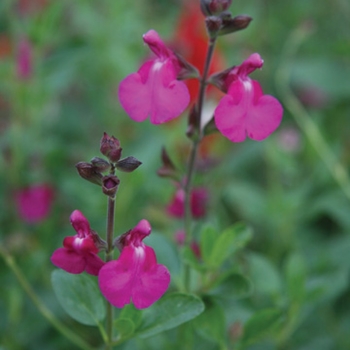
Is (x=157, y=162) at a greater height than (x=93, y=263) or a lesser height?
lesser

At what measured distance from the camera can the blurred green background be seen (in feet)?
4.18

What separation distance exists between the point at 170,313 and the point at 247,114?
10.1 inches

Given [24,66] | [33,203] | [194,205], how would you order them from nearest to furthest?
[194,205]
[33,203]
[24,66]

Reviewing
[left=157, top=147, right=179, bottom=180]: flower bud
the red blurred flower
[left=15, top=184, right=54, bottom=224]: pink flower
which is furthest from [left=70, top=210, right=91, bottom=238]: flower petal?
the red blurred flower

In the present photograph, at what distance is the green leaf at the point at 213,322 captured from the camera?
0.99m

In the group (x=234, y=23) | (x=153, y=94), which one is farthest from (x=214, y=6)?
(x=153, y=94)

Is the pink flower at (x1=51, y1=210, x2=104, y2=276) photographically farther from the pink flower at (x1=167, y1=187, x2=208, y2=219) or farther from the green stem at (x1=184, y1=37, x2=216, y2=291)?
the pink flower at (x1=167, y1=187, x2=208, y2=219)

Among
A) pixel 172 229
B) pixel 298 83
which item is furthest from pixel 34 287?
pixel 298 83

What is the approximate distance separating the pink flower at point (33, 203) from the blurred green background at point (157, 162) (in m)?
0.03

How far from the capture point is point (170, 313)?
34.1 inches

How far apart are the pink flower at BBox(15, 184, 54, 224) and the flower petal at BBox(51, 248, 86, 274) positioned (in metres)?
0.69

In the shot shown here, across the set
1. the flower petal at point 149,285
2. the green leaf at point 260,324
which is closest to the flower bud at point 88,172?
the flower petal at point 149,285

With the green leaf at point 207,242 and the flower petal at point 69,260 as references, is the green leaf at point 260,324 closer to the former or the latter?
the green leaf at point 207,242

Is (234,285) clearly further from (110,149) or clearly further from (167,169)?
(110,149)
